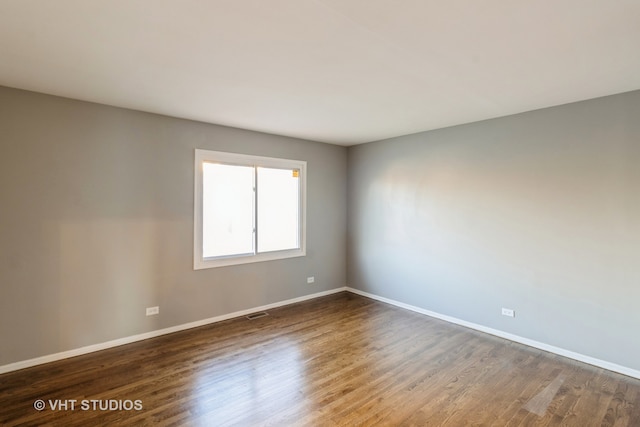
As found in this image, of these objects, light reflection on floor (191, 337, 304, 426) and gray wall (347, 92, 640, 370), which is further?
gray wall (347, 92, 640, 370)

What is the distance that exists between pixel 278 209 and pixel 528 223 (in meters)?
3.38

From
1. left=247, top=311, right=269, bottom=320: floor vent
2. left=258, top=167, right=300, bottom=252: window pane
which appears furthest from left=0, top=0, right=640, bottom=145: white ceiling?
left=247, top=311, right=269, bottom=320: floor vent

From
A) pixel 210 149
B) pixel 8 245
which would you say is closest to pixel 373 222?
pixel 210 149

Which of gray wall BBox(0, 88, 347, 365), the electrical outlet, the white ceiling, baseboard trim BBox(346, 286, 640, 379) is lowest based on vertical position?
baseboard trim BBox(346, 286, 640, 379)

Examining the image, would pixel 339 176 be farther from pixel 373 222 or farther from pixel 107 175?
pixel 107 175

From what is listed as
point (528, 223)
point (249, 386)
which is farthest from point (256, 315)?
point (528, 223)

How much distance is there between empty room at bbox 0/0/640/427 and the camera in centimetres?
204

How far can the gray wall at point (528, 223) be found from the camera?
298cm

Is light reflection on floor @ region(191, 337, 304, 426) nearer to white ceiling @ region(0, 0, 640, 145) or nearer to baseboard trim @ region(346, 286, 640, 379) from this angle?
baseboard trim @ region(346, 286, 640, 379)

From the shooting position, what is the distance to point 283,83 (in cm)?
275

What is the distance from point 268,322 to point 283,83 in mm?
3024

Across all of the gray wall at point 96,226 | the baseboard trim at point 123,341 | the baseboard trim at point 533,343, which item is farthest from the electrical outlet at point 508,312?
the gray wall at point 96,226

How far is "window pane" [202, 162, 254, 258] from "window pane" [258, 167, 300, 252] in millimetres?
185

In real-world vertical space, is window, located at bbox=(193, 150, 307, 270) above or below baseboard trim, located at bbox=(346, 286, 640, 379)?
above
